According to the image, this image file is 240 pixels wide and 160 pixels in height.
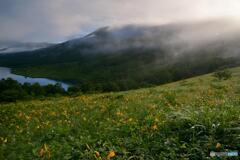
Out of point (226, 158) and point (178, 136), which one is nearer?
point (226, 158)

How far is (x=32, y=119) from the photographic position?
1423 cm

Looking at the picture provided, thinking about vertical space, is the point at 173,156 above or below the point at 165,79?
above

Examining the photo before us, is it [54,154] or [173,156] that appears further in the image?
[54,154]

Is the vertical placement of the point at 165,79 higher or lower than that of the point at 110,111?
lower

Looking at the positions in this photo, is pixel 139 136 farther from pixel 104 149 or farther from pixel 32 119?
pixel 32 119

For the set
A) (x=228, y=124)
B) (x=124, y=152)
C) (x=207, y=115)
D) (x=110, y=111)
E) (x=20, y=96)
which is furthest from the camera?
(x=20, y=96)

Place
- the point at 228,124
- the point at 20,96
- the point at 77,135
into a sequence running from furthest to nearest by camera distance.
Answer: the point at 20,96
the point at 77,135
the point at 228,124

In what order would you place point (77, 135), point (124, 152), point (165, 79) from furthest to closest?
point (165, 79)
point (77, 135)
point (124, 152)

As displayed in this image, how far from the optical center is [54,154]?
7133 millimetres

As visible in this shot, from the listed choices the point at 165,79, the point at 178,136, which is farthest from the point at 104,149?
the point at 165,79

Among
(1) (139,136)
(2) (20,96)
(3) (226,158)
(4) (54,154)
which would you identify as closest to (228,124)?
(3) (226,158)

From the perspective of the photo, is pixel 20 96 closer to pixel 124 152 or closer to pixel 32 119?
pixel 32 119

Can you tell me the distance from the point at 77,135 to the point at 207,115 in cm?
344

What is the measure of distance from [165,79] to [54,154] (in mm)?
155879
